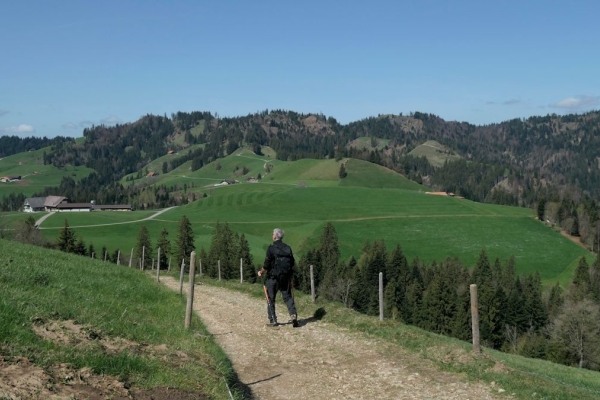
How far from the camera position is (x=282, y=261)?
→ 18.0 m

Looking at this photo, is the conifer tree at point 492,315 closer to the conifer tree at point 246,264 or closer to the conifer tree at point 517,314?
the conifer tree at point 517,314

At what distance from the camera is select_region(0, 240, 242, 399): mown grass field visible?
29.4ft

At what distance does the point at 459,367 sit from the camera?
13086mm

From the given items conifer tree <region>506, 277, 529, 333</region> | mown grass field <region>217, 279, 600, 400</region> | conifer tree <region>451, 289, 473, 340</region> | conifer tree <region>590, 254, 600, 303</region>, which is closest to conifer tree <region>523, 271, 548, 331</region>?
conifer tree <region>506, 277, 529, 333</region>

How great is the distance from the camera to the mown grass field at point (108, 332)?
29.4 feet

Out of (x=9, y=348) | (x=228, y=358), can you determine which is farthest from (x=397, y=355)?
(x=9, y=348)

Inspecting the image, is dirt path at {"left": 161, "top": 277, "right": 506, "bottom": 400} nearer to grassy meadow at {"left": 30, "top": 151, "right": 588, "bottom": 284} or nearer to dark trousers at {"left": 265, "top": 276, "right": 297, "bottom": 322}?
dark trousers at {"left": 265, "top": 276, "right": 297, "bottom": 322}

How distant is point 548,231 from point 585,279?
53.8 metres

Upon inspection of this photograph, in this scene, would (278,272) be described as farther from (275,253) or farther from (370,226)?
(370,226)

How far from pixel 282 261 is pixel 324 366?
512 centimetres

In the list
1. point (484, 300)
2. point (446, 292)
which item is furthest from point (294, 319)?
point (484, 300)

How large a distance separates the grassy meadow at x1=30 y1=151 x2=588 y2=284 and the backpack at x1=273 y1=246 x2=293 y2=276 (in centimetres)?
9036

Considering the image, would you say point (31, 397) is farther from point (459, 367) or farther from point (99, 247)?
point (99, 247)

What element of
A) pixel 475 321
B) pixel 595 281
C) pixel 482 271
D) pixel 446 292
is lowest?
pixel 595 281
